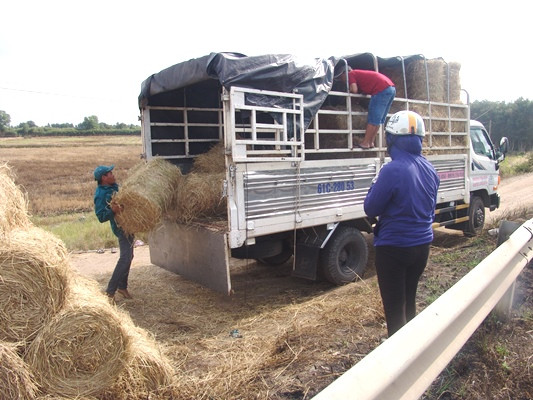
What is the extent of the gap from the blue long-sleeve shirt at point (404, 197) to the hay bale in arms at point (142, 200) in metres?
2.94

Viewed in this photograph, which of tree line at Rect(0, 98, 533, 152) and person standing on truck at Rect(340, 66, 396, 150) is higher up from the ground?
tree line at Rect(0, 98, 533, 152)

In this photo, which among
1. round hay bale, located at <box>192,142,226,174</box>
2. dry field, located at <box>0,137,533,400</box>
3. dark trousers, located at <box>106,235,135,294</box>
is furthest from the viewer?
round hay bale, located at <box>192,142,226,174</box>

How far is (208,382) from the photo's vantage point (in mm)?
3240

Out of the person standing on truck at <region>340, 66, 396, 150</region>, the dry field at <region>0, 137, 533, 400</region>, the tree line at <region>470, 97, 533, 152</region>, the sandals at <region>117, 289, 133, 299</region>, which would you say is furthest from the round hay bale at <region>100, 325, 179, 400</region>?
the tree line at <region>470, 97, 533, 152</region>

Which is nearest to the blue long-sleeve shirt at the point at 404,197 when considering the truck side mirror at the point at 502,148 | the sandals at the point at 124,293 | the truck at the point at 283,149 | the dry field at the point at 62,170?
the truck at the point at 283,149

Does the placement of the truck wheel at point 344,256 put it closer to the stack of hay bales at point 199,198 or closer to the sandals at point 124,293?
the stack of hay bales at point 199,198

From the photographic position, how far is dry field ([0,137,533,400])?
2.80m

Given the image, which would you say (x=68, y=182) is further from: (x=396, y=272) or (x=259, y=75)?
(x=396, y=272)

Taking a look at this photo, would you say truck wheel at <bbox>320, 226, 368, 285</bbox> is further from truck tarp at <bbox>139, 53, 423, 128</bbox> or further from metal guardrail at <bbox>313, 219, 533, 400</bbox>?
metal guardrail at <bbox>313, 219, 533, 400</bbox>

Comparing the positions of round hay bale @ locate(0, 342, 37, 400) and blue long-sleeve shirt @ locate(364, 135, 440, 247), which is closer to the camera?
round hay bale @ locate(0, 342, 37, 400)

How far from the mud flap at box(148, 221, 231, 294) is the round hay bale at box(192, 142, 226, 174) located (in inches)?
38.1

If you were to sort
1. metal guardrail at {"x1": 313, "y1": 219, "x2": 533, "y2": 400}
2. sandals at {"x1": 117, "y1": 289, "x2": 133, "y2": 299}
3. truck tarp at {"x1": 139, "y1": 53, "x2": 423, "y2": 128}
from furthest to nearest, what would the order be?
1. sandals at {"x1": 117, "y1": 289, "x2": 133, "y2": 299}
2. truck tarp at {"x1": 139, "y1": 53, "x2": 423, "y2": 128}
3. metal guardrail at {"x1": 313, "y1": 219, "x2": 533, "y2": 400}

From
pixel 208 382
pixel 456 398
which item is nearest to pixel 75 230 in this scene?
pixel 208 382

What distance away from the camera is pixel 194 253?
18.2 feet
